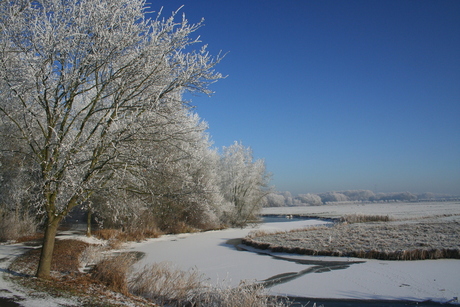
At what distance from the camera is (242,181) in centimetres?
3847

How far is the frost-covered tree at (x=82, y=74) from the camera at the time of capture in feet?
21.3

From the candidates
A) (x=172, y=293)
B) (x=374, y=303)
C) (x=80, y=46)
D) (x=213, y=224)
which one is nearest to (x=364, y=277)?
(x=374, y=303)

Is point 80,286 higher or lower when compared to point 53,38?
lower

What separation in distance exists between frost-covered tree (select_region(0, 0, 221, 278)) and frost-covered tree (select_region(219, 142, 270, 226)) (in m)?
29.5

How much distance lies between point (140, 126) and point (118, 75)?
5.80ft

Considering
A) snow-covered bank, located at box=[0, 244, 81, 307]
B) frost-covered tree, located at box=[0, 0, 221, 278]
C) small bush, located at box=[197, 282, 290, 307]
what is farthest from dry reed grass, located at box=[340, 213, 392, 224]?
snow-covered bank, located at box=[0, 244, 81, 307]

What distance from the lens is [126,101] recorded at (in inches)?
309

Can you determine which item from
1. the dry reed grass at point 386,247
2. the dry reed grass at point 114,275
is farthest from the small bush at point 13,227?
the dry reed grass at point 386,247

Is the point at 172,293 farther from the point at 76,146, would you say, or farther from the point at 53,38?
the point at 53,38

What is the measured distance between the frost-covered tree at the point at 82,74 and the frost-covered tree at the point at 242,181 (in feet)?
96.6

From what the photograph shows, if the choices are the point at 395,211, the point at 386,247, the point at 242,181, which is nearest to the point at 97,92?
the point at 386,247

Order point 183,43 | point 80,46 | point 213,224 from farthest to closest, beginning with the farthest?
1. point 213,224
2. point 183,43
3. point 80,46

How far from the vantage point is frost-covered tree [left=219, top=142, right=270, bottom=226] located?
37.6 m

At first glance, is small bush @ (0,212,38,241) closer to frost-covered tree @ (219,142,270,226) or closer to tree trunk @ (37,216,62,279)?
tree trunk @ (37,216,62,279)
